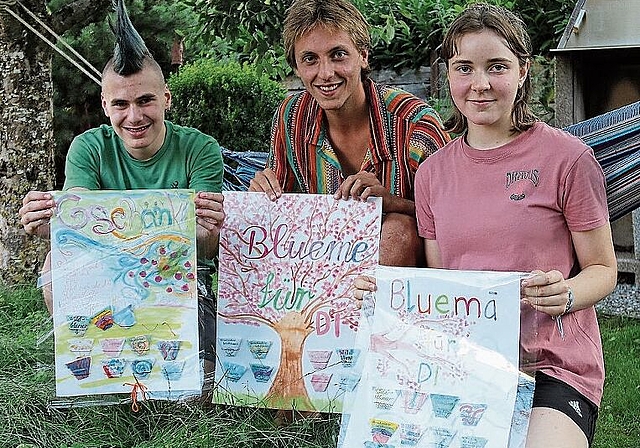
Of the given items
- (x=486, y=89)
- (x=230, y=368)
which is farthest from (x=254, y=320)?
(x=486, y=89)

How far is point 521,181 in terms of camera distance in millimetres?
2006

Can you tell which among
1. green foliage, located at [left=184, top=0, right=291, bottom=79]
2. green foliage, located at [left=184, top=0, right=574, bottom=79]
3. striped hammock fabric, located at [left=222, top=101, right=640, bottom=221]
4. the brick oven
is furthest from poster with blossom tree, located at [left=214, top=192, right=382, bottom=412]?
the brick oven

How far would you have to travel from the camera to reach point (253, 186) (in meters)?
2.57

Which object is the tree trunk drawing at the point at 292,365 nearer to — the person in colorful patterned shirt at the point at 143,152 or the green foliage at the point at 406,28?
the person in colorful patterned shirt at the point at 143,152

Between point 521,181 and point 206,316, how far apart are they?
1143mm

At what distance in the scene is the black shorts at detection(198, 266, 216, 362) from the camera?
8.60 ft

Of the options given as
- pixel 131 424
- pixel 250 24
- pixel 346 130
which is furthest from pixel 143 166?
pixel 250 24

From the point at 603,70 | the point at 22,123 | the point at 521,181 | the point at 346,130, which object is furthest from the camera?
the point at 603,70

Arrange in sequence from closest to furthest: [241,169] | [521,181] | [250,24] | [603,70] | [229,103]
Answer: [521,181] < [241,169] < [250,24] < [603,70] < [229,103]

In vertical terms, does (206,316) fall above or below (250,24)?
below

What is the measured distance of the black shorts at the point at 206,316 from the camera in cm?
262

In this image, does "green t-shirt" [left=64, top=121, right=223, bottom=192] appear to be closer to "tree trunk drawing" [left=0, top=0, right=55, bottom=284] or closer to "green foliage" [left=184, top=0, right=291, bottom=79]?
"green foliage" [left=184, top=0, right=291, bottom=79]

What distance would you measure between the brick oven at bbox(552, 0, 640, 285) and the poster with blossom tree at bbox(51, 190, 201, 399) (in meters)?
2.84

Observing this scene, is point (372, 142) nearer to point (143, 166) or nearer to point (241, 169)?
point (143, 166)
